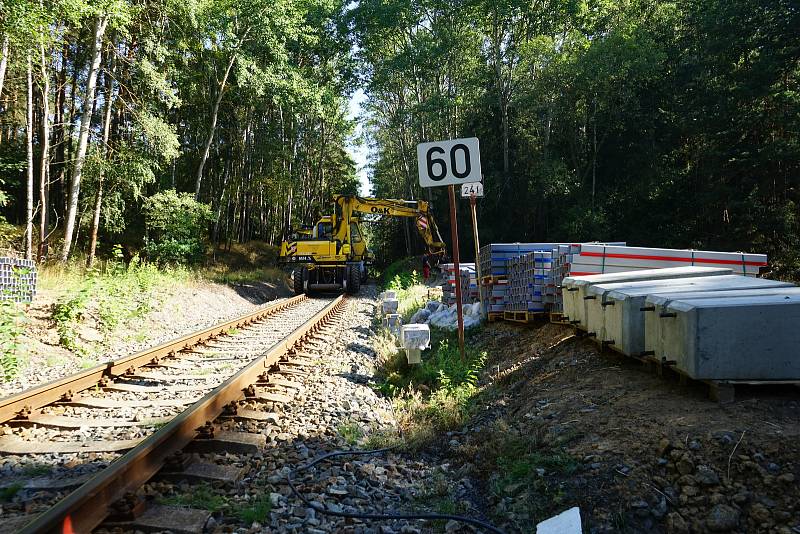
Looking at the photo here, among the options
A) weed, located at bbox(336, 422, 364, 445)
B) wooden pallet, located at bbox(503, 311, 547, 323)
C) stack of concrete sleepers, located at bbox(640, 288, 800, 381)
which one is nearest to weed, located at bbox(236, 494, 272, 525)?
weed, located at bbox(336, 422, 364, 445)

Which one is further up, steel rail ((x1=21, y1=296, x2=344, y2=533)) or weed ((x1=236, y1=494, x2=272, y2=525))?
steel rail ((x1=21, y1=296, x2=344, y2=533))

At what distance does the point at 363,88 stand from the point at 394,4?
617cm

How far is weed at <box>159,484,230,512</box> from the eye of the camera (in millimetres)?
3143

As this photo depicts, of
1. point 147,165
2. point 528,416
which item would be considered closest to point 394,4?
point 147,165

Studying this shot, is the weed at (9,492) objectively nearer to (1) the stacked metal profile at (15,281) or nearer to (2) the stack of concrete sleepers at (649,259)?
(1) the stacked metal profile at (15,281)

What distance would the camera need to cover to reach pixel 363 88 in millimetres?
35250

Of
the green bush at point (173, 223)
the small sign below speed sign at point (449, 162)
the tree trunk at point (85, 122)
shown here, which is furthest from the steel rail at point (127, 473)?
the green bush at point (173, 223)

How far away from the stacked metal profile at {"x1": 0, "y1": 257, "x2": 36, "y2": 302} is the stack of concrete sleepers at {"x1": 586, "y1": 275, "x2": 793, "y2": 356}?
8.72m

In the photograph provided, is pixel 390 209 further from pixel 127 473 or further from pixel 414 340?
pixel 127 473

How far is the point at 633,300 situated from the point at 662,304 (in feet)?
1.95

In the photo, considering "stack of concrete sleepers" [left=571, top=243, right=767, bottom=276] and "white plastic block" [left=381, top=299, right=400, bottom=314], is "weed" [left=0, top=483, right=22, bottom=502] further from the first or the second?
"white plastic block" [left=381, top=299, right=400, bottom=314]

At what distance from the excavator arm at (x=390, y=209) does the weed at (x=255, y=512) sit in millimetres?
18745

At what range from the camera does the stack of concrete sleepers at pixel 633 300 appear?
4.64 m

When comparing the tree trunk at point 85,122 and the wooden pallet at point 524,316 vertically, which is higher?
the tree trunk at point 85,122
